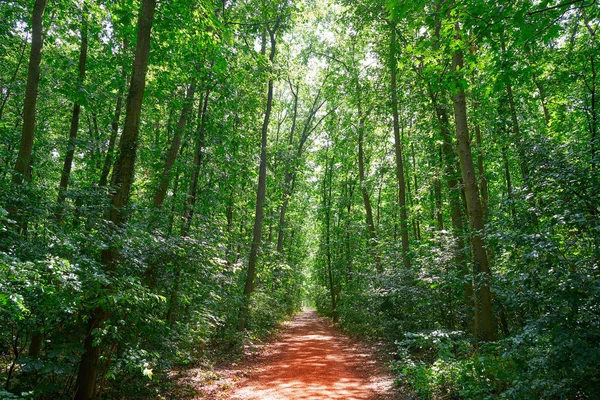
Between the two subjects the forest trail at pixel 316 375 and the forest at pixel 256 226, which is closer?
the forest at pixel 256 226

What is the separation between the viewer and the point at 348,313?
19406 mm

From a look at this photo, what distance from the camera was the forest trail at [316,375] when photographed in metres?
7.67

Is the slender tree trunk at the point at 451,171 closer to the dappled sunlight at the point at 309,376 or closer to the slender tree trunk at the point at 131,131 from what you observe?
the dappled sunlight at the point at 309,376

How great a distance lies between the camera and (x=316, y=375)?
9430 millimetres

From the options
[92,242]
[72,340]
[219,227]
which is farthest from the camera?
[219,227]

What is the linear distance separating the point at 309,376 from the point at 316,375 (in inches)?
9.8

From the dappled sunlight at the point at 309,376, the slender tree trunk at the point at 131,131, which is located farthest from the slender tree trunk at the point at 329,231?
the slender tree trunk at the point at 131,131

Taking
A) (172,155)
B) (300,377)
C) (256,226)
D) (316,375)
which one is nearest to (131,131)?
(172,155)

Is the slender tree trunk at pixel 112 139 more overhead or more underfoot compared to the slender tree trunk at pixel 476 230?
more overhead

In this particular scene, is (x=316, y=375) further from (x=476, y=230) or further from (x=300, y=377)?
(x=476, y=230)

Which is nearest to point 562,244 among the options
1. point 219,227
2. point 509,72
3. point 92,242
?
point 509,72

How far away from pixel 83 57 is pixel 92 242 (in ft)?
27.6

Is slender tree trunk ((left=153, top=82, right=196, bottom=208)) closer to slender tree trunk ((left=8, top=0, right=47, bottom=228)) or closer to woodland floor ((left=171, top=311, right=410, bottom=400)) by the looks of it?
slender tree trunk ((left=8, top=0, right=47, bottom=228))

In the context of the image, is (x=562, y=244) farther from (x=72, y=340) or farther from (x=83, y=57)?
(x=83, y=57)
